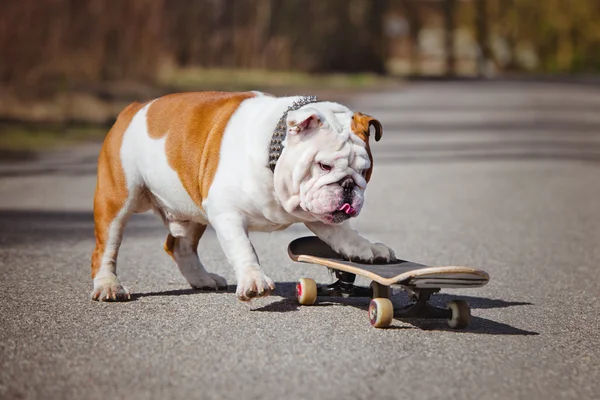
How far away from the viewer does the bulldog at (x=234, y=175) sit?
5066 millimetres

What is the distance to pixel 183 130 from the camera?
5727 millimetres

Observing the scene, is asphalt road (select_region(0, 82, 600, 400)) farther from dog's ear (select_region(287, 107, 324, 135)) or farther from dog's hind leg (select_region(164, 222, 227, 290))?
dog's ear (select_region(287, 107, 324, 135))

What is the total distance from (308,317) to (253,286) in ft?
1.32

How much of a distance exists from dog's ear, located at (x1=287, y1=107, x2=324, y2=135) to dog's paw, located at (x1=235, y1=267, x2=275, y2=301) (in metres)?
0.68

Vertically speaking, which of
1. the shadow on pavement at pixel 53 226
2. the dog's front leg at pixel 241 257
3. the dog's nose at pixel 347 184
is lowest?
the shadow on pavement at pixel 53 226

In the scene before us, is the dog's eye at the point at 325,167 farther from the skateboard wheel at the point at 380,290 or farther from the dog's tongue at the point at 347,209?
the skateboard wheel at the point at 380,290

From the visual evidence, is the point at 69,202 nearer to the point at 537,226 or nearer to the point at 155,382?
the point at 537,226

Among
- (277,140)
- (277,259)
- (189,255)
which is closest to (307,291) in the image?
(277,140)

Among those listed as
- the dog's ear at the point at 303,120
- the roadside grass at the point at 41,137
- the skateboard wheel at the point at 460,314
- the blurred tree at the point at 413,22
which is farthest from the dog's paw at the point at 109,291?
the blurred tree at the point at 413,22

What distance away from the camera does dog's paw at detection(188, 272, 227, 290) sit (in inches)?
238

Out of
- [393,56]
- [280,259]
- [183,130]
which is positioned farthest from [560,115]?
[393,56]

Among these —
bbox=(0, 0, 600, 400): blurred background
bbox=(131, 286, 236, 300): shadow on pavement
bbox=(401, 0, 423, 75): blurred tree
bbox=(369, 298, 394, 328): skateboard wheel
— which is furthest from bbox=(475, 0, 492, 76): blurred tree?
bbox=(369, 298, 394, 328): skateboard wheel

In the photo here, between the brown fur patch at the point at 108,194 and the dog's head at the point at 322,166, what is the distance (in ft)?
3.57

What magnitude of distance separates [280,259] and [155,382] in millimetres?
3267
